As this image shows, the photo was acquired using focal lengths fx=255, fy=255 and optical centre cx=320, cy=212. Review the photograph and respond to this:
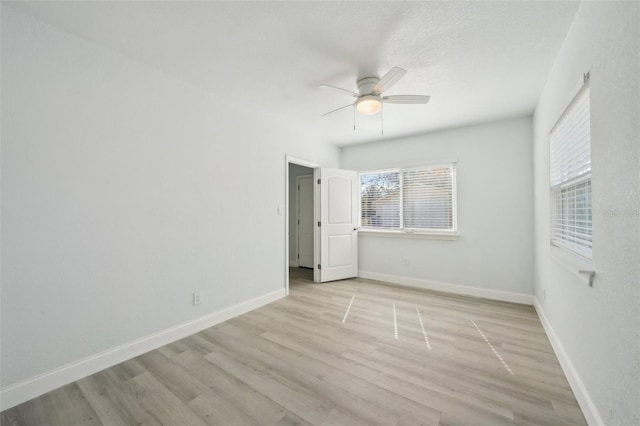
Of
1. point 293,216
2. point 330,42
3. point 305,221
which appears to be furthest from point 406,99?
point 293,216

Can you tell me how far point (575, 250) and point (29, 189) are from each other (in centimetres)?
386

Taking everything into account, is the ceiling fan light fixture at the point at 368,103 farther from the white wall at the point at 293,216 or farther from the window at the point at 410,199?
the white wall at the point at 293,216

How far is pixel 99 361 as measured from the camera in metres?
2.02

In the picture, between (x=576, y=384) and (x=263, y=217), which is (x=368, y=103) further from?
(x=576, y=384)

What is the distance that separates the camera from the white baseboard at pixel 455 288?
3.53 metres

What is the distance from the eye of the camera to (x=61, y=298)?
186cm

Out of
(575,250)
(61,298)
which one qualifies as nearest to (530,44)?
(575,250)

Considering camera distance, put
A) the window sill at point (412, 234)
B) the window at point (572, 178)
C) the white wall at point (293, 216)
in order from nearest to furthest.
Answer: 1. the window at point (572, 178)
2. the window sill at point (412, 234)
3. the white wall at point (293, 216)

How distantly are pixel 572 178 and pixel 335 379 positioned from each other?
2.32 metres

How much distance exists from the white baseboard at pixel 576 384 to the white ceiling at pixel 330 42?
8.03 feet

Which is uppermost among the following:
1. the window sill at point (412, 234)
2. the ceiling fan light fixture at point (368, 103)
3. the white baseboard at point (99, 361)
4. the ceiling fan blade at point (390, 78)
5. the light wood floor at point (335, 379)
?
the ceiling fan blade at point (390, 78)

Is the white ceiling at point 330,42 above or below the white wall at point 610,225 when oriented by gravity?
above

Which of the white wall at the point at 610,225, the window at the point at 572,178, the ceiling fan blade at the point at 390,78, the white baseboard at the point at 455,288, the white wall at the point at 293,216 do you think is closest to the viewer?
the white wall at the point at 610,225

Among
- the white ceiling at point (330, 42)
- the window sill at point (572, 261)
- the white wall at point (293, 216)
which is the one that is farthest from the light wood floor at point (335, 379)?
the white wall at point (293, 216)
